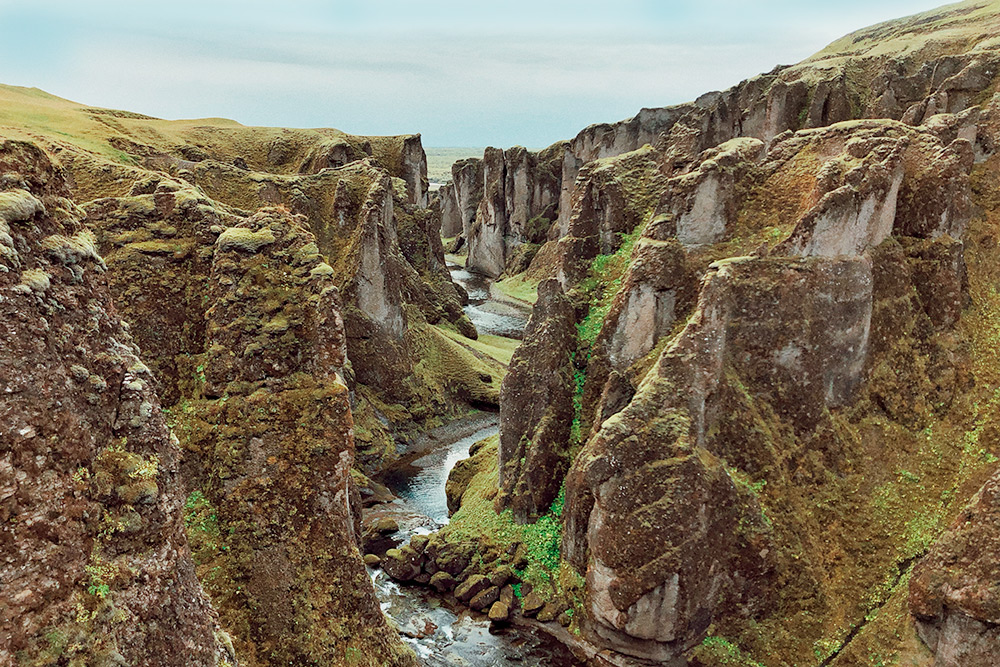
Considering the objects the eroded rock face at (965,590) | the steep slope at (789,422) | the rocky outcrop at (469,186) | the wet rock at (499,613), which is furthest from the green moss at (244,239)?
the rocky outcrop at (469,186)

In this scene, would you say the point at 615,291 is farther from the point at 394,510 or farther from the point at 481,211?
the point at 481,211

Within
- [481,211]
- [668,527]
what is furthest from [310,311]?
[481,211]

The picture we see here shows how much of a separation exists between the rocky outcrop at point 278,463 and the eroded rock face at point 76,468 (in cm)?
466

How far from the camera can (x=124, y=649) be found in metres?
9.84

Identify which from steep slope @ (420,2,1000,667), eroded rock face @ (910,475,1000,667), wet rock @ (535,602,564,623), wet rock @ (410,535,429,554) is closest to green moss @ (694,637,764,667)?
steep slope @ (420,2,1000,667)

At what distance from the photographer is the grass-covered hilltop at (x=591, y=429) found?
10039mm

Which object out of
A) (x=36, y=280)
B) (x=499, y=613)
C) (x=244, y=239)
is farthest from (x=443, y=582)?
(x=36, y=280)

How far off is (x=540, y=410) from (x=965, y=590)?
57.6ft

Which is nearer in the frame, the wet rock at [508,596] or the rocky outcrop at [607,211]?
the wet rock at [508,596]

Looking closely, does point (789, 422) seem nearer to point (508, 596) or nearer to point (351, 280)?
point (508, 596)

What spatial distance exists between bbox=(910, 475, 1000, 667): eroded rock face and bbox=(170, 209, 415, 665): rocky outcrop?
15.5m

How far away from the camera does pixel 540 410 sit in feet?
107

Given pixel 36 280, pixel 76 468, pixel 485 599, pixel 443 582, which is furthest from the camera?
pixel 443 582

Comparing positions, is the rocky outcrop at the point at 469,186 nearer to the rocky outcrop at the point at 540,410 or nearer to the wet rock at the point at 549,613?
the rocky outcrop at the point at 540,410
